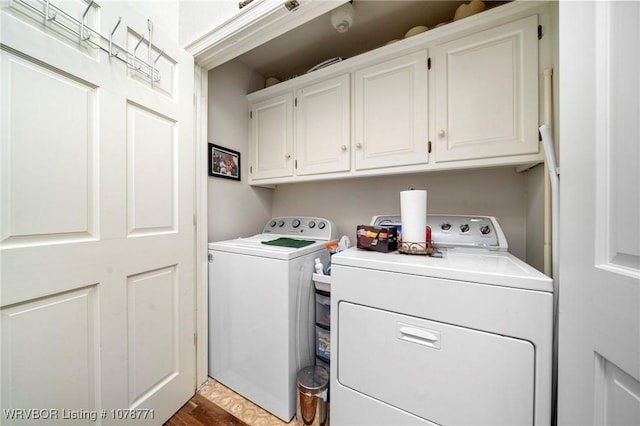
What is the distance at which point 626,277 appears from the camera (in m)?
0.44

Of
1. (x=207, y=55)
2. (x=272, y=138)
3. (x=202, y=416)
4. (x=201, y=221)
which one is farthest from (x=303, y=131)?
(x=202, y=416)

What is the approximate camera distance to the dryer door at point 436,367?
0.77m

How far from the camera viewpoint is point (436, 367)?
86 cm

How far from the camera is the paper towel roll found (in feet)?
3.69

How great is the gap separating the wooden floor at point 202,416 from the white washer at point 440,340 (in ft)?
2.16

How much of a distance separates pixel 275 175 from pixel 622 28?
5.58ft

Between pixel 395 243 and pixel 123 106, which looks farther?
pixel 395 243

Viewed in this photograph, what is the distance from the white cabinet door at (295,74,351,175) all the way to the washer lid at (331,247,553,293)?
0.73 metres

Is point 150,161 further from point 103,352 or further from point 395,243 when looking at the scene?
point 395,243

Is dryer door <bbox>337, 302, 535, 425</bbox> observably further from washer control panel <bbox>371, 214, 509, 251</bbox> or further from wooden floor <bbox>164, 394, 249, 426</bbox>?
wooden floor <bbox>164, 394, 249, 426</bbox>

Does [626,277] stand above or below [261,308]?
above

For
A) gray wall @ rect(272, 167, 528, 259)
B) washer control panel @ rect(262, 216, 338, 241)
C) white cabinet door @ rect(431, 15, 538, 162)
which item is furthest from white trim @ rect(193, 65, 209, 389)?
white cabinet door @ rect(431, 15, 538, 162)

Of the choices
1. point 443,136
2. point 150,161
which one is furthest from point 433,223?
point 150,161

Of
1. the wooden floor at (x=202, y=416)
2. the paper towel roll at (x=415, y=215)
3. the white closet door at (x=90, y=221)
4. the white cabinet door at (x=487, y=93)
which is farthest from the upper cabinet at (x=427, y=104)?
the wooden floor at (x=202, y=416)
